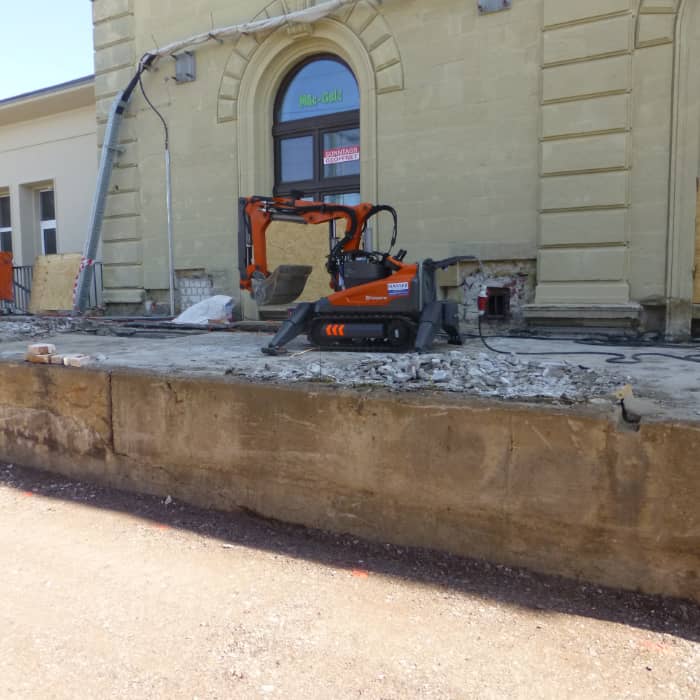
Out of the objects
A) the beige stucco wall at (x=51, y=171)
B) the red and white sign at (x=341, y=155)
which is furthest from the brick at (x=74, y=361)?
the beige stucco wall at (x=51, y=171)

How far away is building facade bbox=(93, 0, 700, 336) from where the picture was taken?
7.10 m

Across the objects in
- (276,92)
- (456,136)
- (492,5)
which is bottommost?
(456,136)

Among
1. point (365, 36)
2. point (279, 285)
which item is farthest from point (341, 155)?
point (279, 285)

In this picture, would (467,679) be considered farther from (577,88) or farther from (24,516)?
(577,88)

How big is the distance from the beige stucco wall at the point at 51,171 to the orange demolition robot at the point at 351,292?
925cm

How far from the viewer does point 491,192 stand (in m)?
8.03

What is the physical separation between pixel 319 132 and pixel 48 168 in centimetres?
812

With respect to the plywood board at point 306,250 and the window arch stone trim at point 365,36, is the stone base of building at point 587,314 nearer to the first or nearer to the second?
the plywood board at point 306,250

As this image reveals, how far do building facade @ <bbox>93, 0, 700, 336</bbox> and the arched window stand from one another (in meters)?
0.03

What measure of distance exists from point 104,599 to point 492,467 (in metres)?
2.18

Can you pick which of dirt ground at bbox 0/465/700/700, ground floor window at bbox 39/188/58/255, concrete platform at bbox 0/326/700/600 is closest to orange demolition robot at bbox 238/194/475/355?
concrete platform at bbox 0/326/700/600

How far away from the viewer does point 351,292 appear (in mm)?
5637

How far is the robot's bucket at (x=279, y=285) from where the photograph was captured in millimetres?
6086

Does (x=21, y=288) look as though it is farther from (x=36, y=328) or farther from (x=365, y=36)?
(x=365, y=36)
